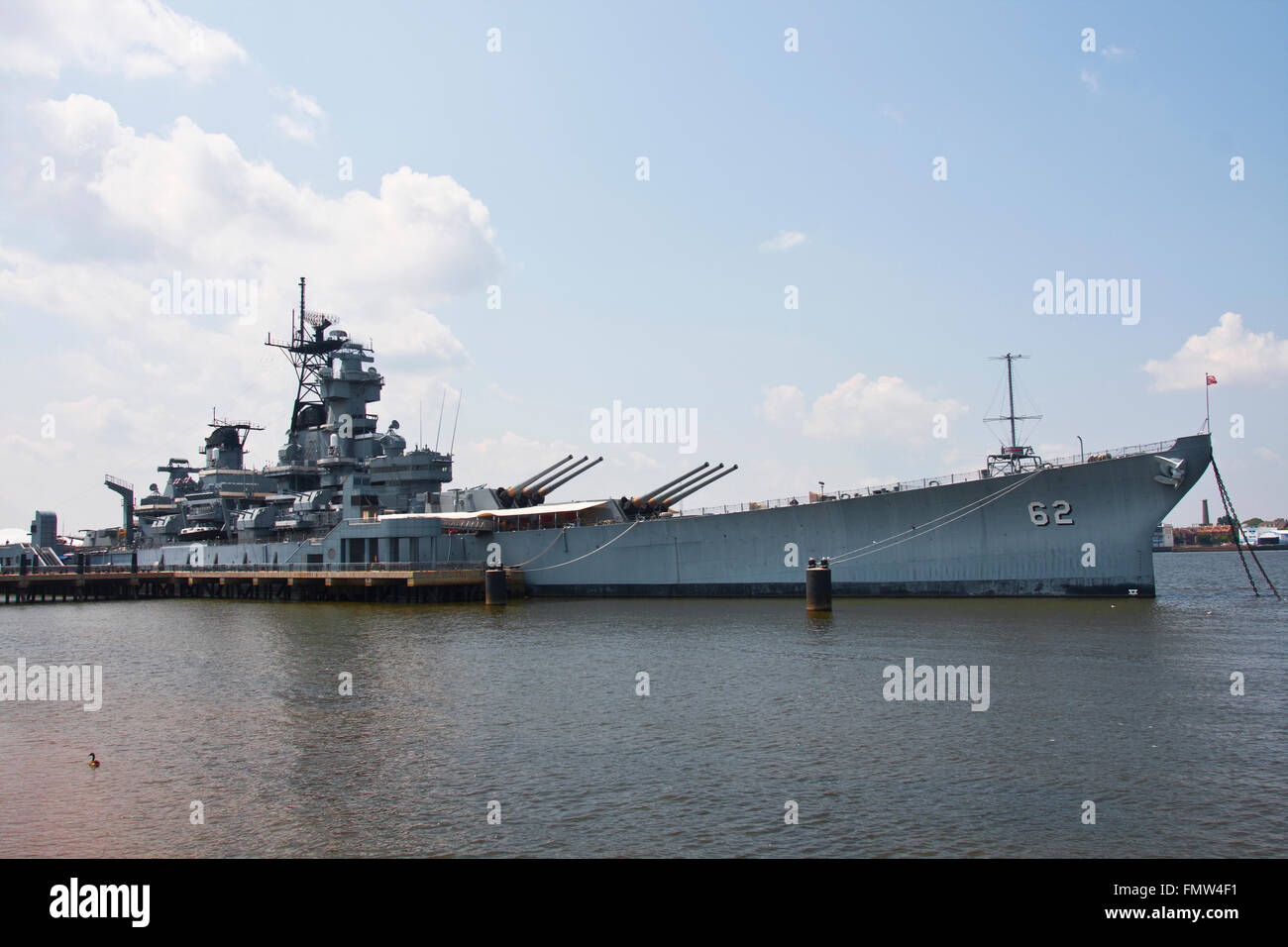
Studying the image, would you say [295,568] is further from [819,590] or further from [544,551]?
[819,590]

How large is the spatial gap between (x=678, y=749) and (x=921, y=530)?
23.2 m

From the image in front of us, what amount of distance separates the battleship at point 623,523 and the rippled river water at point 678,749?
6201 mm

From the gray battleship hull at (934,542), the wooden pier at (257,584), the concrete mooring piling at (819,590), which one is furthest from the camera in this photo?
the wooden pier at (257,584)

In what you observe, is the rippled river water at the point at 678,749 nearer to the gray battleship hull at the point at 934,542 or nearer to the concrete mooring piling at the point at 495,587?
the gray battleship hull at the point at 934,542

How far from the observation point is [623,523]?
4091cm

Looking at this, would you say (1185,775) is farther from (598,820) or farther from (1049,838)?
(598,820)

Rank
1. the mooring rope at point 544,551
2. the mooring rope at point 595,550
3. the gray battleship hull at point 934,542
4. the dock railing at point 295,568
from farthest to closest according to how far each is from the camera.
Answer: the dock railing at point 295,568
the mooring rope at point 544,551
the mooring rope at point 595,550
the gray battleship hull at point 934,542

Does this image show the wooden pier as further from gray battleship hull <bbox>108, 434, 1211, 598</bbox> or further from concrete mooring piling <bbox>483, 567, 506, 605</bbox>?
concrete mooring piling <bbox>483, 567, 506, 605</bbox>

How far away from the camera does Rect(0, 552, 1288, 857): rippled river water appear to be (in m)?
10.5

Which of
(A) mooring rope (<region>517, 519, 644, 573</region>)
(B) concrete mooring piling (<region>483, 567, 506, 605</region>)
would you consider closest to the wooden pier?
(A) mooring rope (<region>517, 519, 644, 573</region>)

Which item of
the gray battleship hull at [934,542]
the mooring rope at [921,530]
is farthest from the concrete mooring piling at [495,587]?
the mooring rope at [921,530]

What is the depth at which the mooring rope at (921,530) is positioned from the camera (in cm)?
3250

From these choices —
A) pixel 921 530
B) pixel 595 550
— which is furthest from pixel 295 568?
pixel 921 530
